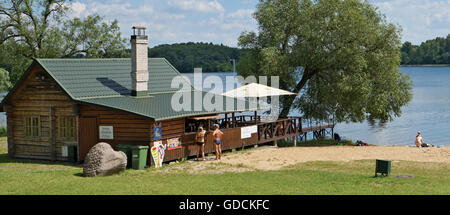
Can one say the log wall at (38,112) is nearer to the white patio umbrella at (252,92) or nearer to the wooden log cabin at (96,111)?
the wooden log cabin at (96,111)

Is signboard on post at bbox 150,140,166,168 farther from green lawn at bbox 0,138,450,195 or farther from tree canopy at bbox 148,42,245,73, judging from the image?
tree canopy at bbox 148,42,245,73

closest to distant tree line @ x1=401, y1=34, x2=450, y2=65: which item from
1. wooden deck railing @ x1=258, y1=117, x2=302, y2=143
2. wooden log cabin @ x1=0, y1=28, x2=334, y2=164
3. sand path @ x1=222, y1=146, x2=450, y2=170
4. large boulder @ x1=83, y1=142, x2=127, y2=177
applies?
wooden deck railing @ x1=258, y1=117, x2=302, y2=143

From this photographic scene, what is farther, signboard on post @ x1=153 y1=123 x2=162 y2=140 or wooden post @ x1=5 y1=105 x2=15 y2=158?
wooden post @ x1=5 y1=105 x2=15 y2=158

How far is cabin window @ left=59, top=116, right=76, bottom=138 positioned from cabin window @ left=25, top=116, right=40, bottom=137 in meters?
1.44

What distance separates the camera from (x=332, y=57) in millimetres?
35344

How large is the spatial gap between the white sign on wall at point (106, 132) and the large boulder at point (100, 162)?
3666 millimetres

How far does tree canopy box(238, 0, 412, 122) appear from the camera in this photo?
115 ft

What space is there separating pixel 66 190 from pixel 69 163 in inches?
324

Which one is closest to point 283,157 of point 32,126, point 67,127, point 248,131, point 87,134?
point 248,131

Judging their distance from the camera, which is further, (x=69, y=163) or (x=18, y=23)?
(x=18, y=23)

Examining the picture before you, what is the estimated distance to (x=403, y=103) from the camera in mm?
37000

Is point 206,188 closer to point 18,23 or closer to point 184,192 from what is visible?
point 184,192

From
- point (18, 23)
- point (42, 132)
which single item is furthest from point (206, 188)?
point (18, 23)

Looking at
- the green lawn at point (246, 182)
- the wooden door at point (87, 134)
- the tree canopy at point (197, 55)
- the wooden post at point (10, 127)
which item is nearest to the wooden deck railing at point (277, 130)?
the green lawn at point (246, 182)
